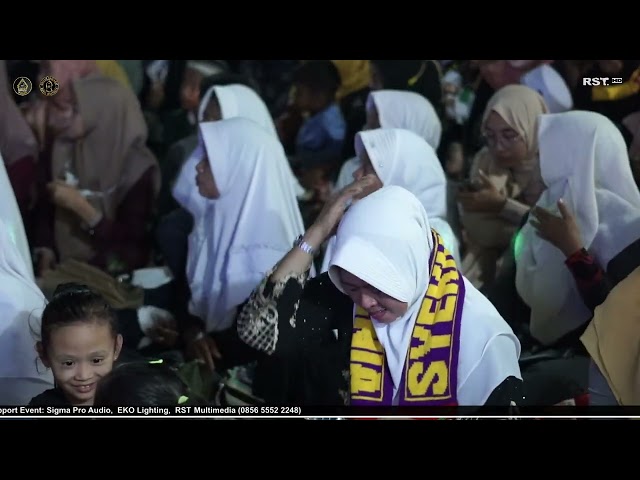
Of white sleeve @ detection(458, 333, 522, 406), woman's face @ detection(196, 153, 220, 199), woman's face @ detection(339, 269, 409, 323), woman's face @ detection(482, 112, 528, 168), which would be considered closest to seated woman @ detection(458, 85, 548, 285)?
woman's face @ detection(482, 112, 528, 168)

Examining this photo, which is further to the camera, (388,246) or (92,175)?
(92,175)

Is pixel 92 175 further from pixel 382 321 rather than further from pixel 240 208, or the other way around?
pixel 382 321

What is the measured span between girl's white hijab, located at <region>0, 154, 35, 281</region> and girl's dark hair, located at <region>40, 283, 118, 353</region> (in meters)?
0.12

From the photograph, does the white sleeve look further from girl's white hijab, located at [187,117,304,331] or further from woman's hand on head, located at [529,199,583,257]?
girl's white hijab, located at [187,117,304,331]

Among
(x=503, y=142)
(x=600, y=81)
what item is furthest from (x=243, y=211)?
(x=600, y=81)

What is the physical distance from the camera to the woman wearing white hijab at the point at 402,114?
9.53 feet

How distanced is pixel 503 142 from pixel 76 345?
A: 1402mm

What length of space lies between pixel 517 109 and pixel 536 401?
0.88 m

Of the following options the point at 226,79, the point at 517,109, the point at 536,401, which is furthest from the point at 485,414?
the point at 226,79

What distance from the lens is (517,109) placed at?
291cm

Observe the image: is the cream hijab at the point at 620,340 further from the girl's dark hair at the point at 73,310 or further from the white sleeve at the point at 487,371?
the girl's dark hair at the point at 73,310

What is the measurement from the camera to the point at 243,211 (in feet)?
9.50

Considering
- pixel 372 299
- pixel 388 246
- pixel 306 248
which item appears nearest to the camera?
pixel 388 246

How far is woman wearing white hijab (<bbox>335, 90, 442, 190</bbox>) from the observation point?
2.91m
